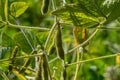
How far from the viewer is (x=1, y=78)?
4.69ft

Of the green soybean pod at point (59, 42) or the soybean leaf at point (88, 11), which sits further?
the green soybean pod at point (59, 42)

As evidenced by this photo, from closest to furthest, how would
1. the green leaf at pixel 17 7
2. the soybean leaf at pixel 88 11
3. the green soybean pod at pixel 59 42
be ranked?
the soybean leaf at pixel 88 11, the green soybean pod at pixel 59 42, the green leaf at pixel 17 7

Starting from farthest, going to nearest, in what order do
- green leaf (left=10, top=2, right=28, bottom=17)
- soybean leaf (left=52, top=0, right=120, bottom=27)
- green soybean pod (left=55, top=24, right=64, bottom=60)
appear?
green leaf (left=10, top=2, right=28, bottom=17) < green soybean pod (left=55, top=24, right=64, bottom=60) < soybean leaf (left=52, top=0, right=120, bottom=27)

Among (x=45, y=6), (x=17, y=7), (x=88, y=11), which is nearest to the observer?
(x=88, y=11)

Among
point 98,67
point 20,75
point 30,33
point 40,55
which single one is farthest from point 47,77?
point 98,67

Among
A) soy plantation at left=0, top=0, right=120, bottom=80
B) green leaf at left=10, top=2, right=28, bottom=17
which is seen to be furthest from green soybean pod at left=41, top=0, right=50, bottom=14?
green leaf at left=10, top=2, right=28, bottom=17

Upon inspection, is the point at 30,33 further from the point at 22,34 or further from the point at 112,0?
the point at 112,0

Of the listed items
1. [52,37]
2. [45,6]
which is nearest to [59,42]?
[45,6]

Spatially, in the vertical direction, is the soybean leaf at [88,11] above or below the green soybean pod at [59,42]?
above

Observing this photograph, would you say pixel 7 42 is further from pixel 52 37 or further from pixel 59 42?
pixel 59 42

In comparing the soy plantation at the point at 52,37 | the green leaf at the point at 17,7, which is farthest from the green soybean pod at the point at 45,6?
the green leaf at the point at 17,7

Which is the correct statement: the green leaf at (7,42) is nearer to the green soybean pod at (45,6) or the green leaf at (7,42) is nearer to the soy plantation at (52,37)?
the soy plantation at (52,37)

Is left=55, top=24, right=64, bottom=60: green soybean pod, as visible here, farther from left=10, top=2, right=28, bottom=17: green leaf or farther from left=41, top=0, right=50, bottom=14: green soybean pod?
left=10, top=2, right=28, bottom=17: green leaf

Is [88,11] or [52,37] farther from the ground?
[88,11]
